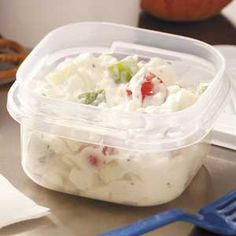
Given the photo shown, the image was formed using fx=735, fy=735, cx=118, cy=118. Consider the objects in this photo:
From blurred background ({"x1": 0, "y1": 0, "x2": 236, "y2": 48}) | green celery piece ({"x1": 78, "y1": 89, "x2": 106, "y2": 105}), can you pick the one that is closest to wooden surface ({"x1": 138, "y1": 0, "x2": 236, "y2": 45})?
blurred background ({"x1": 0, "y1": 0, "x2": 236, "y2": 48})

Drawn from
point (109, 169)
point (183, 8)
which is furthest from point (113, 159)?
point (183, 8)

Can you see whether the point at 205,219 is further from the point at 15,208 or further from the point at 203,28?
the point at 203,28

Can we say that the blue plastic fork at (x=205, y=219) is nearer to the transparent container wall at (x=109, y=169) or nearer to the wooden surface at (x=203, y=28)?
the transparent container wall at (x=109, y=169)

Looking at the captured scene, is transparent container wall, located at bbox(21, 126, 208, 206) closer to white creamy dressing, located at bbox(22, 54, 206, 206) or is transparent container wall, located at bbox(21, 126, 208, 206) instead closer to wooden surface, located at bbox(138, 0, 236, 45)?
white creamy dressing, located at bbox(22, 54, 206, 206)

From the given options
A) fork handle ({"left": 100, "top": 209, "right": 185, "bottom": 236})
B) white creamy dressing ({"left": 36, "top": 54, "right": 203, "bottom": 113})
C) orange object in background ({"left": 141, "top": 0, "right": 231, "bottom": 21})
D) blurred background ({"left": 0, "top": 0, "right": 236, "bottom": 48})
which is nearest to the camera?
fork handle ({"left": 100, "top": 209, "right": 185, "bottom": 236})

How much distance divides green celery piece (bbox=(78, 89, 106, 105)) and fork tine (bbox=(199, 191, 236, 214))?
0.14m

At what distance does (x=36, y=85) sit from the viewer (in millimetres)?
687

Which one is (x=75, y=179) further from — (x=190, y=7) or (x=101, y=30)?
(x=190, y=7)

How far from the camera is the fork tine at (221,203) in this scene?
2.04ft

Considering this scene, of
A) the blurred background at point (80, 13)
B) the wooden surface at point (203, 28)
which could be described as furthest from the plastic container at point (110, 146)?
the wooden surface at point (203, 28)

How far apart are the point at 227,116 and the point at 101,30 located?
17 cm

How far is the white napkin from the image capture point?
0.63 metres

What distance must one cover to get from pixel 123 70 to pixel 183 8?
0.38 m

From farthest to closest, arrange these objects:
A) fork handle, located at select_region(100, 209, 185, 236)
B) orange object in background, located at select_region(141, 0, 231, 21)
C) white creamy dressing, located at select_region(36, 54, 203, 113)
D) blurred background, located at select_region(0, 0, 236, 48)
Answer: orange object in background, located at select_region(141, 0, 231, 21) → blurred background, located at select_region(0, 0, 236, 48) → white creamy dressing, located at select_region(36, 54, 203, 113) → fork handle, located at select_region(100, 209, 185, 236)
